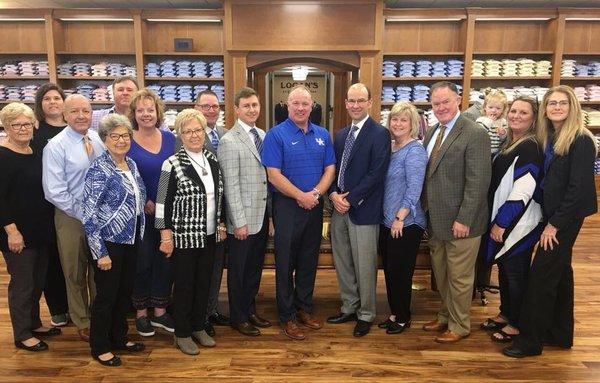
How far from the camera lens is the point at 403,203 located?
2865 mm

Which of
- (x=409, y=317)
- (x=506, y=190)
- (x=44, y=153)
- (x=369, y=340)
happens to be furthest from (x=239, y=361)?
(x=506, y=190)

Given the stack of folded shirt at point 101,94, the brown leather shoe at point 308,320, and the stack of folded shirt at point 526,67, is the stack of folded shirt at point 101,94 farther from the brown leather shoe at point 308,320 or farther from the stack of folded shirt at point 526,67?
the stack of folded shirt at point 526,67

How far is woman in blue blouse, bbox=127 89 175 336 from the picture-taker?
9.22 feet

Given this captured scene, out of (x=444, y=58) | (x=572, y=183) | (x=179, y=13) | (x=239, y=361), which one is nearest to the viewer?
(x=572, y=183)

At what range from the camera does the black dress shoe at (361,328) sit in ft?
9.94

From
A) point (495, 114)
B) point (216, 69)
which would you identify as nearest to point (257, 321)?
point (495, 114)

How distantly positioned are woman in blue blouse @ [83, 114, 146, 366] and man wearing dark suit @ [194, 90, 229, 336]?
1.77 feet

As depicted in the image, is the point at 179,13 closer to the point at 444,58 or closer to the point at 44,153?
the point at 444,58

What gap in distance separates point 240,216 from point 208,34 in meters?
5.03

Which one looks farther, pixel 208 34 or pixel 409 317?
pixel 208 34

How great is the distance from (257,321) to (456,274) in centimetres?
135

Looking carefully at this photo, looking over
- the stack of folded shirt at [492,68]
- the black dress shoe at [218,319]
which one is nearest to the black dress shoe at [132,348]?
the black dress shoe at [218,319]

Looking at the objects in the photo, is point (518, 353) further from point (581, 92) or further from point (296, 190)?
point (581, 92)

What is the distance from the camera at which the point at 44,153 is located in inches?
105
